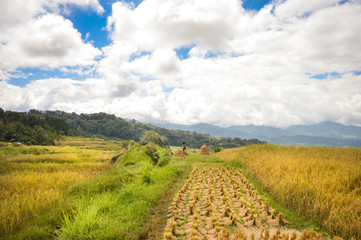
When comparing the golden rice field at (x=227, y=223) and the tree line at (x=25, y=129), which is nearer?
the golden rice field at (x=227, y=223)

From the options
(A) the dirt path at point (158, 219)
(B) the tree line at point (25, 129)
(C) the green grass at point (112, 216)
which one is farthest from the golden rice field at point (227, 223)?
(B) the tree line at point (25, 129)

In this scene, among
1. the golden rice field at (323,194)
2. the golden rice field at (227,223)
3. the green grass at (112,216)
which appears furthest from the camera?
the golden rice field at (323,194)

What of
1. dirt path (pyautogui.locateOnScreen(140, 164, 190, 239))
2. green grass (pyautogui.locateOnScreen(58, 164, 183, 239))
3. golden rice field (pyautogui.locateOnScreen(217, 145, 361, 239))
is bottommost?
dirt path (pyautogui.locateOnScreen(140, 164, 190, 239))

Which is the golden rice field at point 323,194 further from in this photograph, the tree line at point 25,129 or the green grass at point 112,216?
the tree line at point 25,129

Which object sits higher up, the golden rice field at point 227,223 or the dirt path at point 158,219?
the golden rice field at point 227,223

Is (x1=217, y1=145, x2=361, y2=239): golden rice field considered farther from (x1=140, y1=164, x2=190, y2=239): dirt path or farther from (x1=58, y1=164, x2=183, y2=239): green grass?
(x1=58, y1=164, x2=183, y2=239): green grass

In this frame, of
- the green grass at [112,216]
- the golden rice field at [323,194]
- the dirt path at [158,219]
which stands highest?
the golden rice field at [323,194]

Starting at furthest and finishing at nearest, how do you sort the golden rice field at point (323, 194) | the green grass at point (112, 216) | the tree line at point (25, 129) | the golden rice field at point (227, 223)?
the tree line at point (25, 129) → the golden rice field at point (323, 194) → the green grass at point (112, 216) → the golden rice field at point (227, 223)

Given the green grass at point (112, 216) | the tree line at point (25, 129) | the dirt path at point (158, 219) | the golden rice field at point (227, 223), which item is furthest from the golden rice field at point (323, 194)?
the tree line at point (25, 129)

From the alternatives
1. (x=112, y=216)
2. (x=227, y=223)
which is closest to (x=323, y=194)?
(x=227, y=223)

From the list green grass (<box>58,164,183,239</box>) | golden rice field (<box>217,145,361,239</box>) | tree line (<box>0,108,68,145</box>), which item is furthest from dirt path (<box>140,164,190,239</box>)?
tree line (<box>0,108,68,145</box>)

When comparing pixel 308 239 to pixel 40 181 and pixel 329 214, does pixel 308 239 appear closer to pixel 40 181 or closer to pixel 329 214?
pixel 329 214

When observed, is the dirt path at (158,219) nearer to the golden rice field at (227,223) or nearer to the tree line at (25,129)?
the golden rice field at (227,223)

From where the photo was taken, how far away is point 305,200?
6.39m
